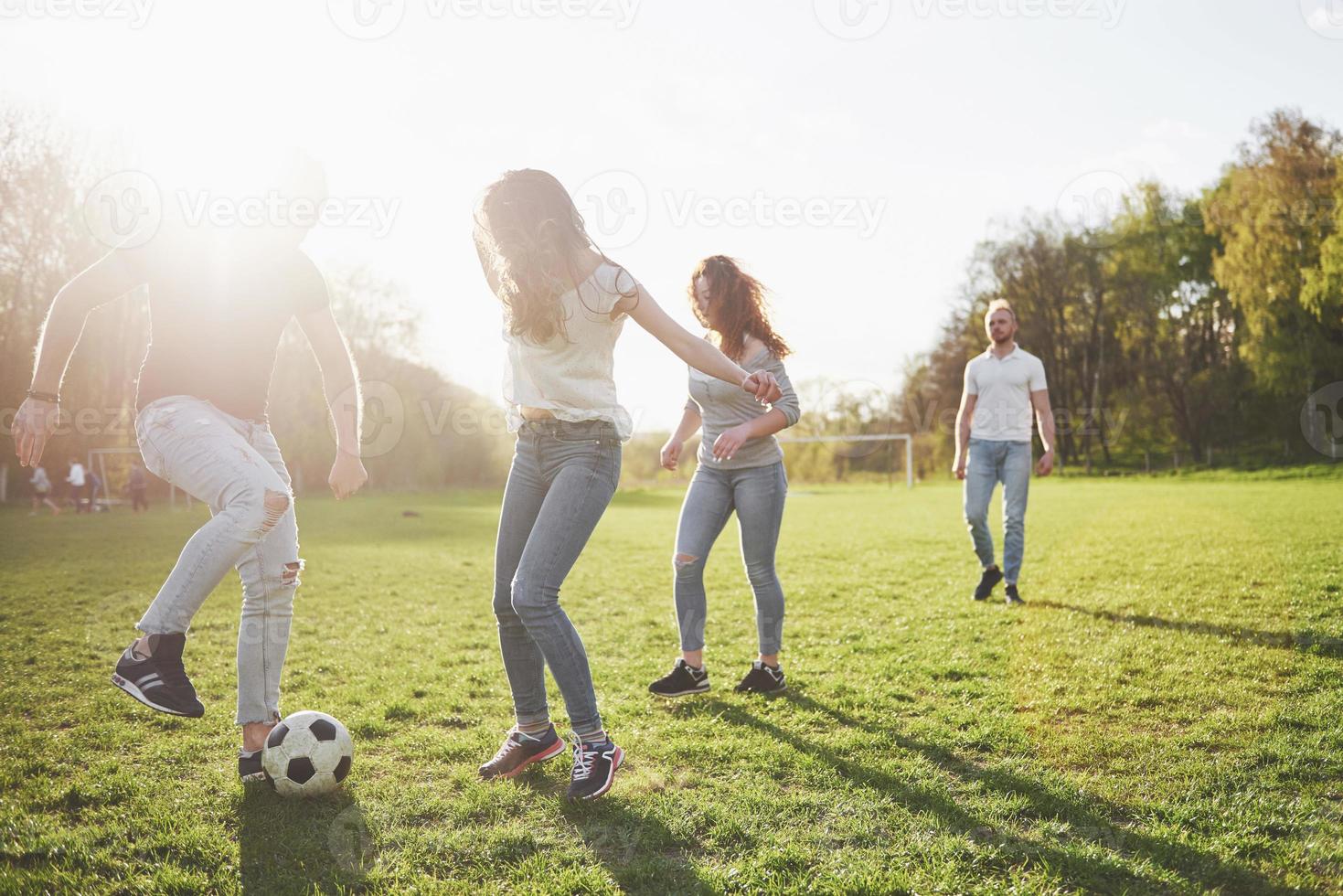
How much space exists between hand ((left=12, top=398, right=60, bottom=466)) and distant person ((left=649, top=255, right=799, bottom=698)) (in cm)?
266

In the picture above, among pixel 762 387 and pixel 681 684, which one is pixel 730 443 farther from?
pixel 681 684

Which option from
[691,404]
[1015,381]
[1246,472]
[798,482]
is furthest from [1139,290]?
[691,404]

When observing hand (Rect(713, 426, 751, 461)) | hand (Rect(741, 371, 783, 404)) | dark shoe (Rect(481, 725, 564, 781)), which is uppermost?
hand (Rect(741, 371, 783, 404))

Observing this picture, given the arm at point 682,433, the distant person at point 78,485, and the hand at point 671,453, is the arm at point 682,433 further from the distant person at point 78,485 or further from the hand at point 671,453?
the distant person at point 78,485

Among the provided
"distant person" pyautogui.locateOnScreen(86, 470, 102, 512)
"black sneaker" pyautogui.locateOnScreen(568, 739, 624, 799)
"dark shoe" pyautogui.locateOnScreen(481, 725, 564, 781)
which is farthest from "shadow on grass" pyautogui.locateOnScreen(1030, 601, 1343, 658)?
"distant person" pyautogui.locateOnScreen(86, 470, 102, 512)

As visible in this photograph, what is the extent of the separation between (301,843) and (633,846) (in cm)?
104

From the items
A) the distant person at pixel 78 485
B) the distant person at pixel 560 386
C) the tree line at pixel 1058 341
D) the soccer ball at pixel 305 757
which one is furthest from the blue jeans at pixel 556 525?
the distant person at pixel 78 485

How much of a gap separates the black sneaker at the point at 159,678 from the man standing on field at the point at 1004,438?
593 cm

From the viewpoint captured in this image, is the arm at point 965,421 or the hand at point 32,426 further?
the arm at point 965,421

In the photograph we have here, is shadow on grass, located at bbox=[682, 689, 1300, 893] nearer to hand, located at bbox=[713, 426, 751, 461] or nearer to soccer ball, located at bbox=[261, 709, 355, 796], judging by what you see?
hand, located at bbox=[713, 426, 751, 461]

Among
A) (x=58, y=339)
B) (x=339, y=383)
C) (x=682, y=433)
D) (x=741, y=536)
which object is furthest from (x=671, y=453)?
(x=58, y=339)

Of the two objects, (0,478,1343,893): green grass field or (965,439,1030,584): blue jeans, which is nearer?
(0,478,1343,893): green grass field

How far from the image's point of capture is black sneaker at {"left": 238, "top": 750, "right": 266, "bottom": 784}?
319 cm

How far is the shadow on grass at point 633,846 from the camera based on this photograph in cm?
244
